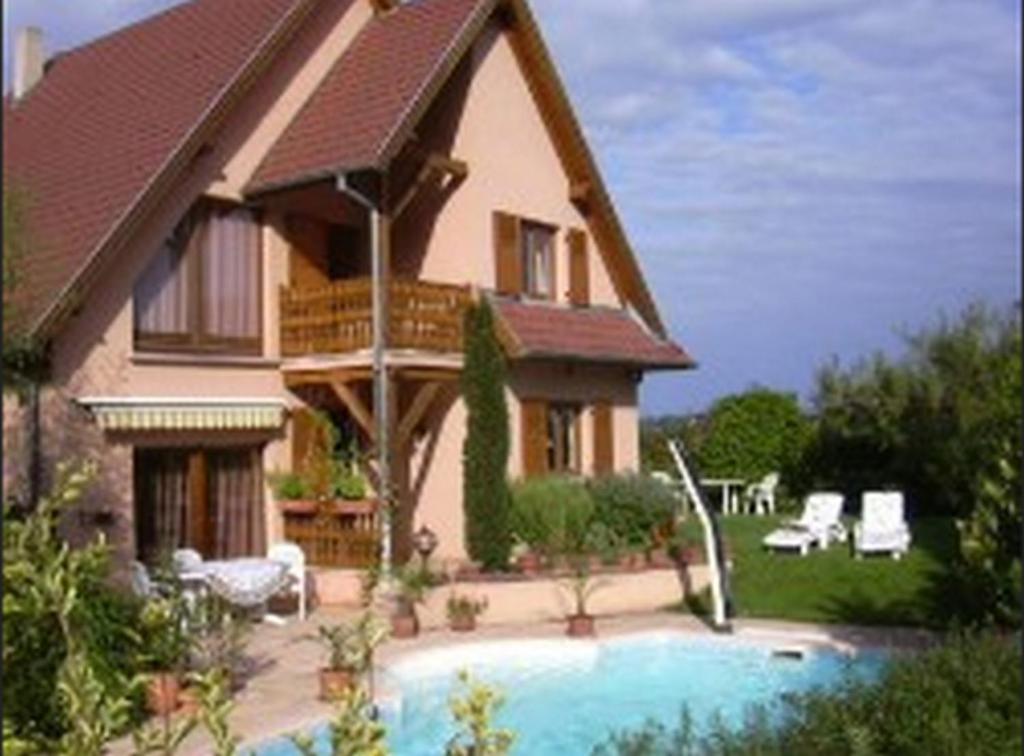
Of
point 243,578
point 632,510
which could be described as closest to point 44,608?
point 243,578

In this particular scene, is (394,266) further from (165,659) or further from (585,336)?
(165,659)

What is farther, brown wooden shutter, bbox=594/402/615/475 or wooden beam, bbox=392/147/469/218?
brown wooden shutter, bbox=594/402/615/475

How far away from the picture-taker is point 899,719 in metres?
10.5

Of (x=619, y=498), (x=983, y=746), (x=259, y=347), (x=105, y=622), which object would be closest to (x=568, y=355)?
(x=619, y=498)

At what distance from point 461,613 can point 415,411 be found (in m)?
4.56

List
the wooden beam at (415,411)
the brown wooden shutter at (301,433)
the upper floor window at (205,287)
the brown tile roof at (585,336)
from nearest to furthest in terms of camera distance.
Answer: the upper floor window at (205,287)
the wooden beam at (415,411)
the brown wooden shutter at (301,433)
the brown tile roof at (585,336)

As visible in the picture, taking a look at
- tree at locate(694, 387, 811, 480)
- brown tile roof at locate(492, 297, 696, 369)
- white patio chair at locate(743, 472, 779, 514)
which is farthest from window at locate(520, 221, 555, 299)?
tree at locate(694, 387, 811, 480)

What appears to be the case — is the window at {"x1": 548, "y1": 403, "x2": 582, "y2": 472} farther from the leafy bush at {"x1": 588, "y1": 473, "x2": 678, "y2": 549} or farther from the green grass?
the green grass

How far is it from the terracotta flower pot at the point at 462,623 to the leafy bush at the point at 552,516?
140 inches

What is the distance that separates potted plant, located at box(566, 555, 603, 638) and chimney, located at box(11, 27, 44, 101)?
602 inches

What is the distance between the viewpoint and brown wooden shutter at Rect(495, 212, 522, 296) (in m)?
29.0

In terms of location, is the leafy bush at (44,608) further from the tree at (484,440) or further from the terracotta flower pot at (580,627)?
the tree at (484,440)

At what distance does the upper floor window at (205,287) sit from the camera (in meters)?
23.5

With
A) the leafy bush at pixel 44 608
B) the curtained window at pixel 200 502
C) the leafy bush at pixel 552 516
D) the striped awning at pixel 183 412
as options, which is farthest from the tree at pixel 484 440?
the leafy bush at pixel 44 608
